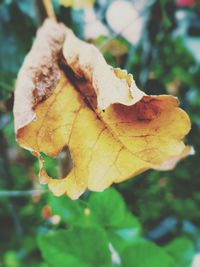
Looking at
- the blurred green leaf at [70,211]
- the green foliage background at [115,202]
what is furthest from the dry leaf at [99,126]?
the blurred green leaf at [70,211]

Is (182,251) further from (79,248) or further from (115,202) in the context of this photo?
(79,248)

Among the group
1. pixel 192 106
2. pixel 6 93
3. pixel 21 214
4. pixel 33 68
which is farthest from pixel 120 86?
pixel 21 214

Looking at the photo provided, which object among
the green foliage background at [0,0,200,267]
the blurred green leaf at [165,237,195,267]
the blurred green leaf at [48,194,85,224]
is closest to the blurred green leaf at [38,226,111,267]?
the green foliage background at [0,0,200,267]

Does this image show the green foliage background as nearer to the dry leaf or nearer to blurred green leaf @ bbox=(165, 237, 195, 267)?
blurred green leaf @ bbox=(165, 237, 195, 267)

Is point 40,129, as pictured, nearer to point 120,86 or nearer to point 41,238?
point 120,86

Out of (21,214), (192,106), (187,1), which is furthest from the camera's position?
(187,1)

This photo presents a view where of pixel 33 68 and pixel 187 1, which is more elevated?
pixel 33 68
